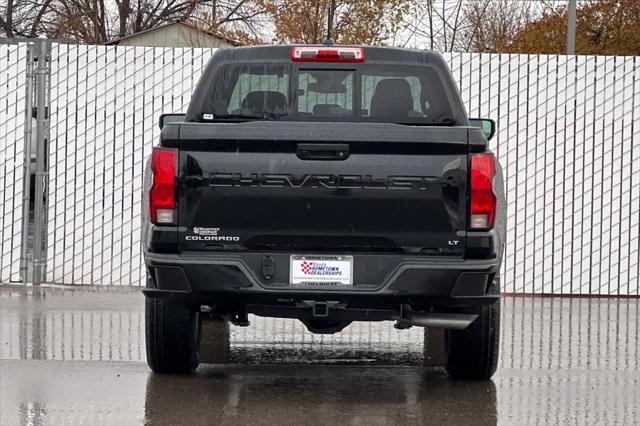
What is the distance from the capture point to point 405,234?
7.20 m

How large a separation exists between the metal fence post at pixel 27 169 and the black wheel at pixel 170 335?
4.76 meters

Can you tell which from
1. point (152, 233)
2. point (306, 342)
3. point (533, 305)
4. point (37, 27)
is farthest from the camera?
point (37, 27)

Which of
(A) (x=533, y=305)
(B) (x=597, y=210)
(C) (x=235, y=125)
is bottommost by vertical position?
(A) (x=533, y=305)

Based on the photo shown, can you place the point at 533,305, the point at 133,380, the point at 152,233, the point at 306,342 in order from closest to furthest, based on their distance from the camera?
the point at 152,233 < the point at 133,380 < the point at 306,342 < the point at 533,305

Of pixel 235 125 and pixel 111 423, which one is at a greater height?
pixel 235 125

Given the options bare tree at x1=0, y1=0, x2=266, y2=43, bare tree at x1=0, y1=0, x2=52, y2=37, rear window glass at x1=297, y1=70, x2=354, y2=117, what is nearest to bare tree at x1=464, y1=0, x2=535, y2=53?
bare tree at x1=0, y1=0, x2=266, y2=43

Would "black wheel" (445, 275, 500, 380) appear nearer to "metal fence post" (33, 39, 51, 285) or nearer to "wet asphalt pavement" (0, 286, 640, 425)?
"wet asphalt pavement" (0, 286, 640, 425)

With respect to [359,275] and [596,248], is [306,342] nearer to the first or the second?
[359,275]

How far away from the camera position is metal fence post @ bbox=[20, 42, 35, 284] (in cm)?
1259

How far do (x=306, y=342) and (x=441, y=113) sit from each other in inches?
98.3

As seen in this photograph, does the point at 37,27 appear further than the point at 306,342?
Yes

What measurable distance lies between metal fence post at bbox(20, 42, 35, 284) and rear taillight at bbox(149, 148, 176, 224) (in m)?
5.65

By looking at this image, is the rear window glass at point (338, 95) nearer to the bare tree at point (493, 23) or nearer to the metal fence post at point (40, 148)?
the metal fence post at point (40, 148)

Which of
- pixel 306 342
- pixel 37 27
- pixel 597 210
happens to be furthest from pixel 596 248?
pixel 37 27
